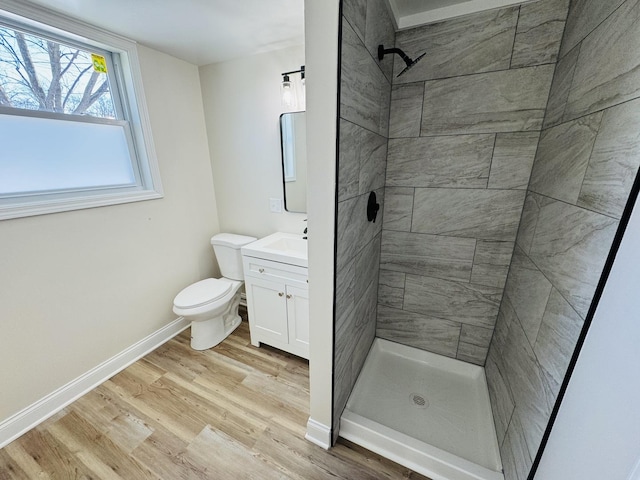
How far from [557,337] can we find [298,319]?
1377 mm

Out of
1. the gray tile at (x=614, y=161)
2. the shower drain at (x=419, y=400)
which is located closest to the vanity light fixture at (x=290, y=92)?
the gray tile at (x=614, y=161)

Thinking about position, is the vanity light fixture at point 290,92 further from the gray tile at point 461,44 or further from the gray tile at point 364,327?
the gray tile at point 364,327

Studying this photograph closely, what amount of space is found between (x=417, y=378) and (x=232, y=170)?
231 cm

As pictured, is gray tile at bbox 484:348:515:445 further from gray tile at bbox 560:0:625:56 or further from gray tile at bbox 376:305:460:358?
gray tile at bbox 560:0:625:56

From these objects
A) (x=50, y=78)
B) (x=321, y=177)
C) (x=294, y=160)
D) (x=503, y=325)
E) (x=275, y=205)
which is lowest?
(x=503, y=325)

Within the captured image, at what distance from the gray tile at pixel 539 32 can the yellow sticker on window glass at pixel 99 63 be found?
2.54m

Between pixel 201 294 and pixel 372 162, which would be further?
pixel 201 294

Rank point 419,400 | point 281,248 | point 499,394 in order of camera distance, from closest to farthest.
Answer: point 499,394 → point 419,400 → point 281,248

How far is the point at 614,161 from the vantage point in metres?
0.69

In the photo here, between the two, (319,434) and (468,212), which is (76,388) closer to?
(319,434)

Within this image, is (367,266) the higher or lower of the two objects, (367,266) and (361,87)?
the lower

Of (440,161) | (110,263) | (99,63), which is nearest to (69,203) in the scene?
(110,263)

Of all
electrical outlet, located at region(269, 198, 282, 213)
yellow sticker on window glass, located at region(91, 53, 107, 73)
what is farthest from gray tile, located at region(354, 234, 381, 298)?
yellow sticker on window glass, located at region(91, 53, 107, 73)

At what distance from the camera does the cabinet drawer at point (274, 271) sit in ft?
5.49
